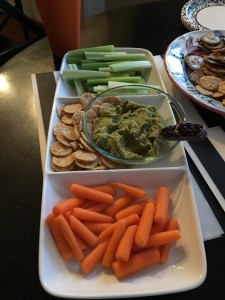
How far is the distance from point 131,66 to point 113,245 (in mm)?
820

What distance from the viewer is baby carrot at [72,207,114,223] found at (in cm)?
85

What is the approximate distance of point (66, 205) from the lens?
86cm

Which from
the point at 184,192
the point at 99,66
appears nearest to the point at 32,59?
the point at 99,66

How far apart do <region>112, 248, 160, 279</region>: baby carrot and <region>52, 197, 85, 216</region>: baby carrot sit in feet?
0.64

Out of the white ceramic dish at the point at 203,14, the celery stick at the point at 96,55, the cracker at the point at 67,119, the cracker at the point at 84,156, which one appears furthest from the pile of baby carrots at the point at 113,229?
the white ceramic dish at the point at 203,14

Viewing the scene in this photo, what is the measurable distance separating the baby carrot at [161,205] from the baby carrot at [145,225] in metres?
0.01

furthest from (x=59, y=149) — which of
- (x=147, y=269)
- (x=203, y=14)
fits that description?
(x=203, y=14)

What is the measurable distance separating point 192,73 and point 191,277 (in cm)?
88

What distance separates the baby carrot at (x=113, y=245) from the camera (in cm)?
78

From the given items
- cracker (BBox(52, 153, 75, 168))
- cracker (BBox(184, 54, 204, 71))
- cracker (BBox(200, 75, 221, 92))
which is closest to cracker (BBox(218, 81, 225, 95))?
cracker (BBox(200, 75, 221, 92))

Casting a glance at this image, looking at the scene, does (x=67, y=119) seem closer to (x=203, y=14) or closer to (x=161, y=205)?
(x=161, y=205)

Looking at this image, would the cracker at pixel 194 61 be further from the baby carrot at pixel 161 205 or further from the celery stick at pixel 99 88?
the baby carrot at pixel 161 205

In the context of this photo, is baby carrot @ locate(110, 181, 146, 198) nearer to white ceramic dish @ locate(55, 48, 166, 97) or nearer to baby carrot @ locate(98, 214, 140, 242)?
baby carrot @ locate(98, 214, 140, 242)

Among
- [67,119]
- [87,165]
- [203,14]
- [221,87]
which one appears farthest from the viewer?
[203,14]
